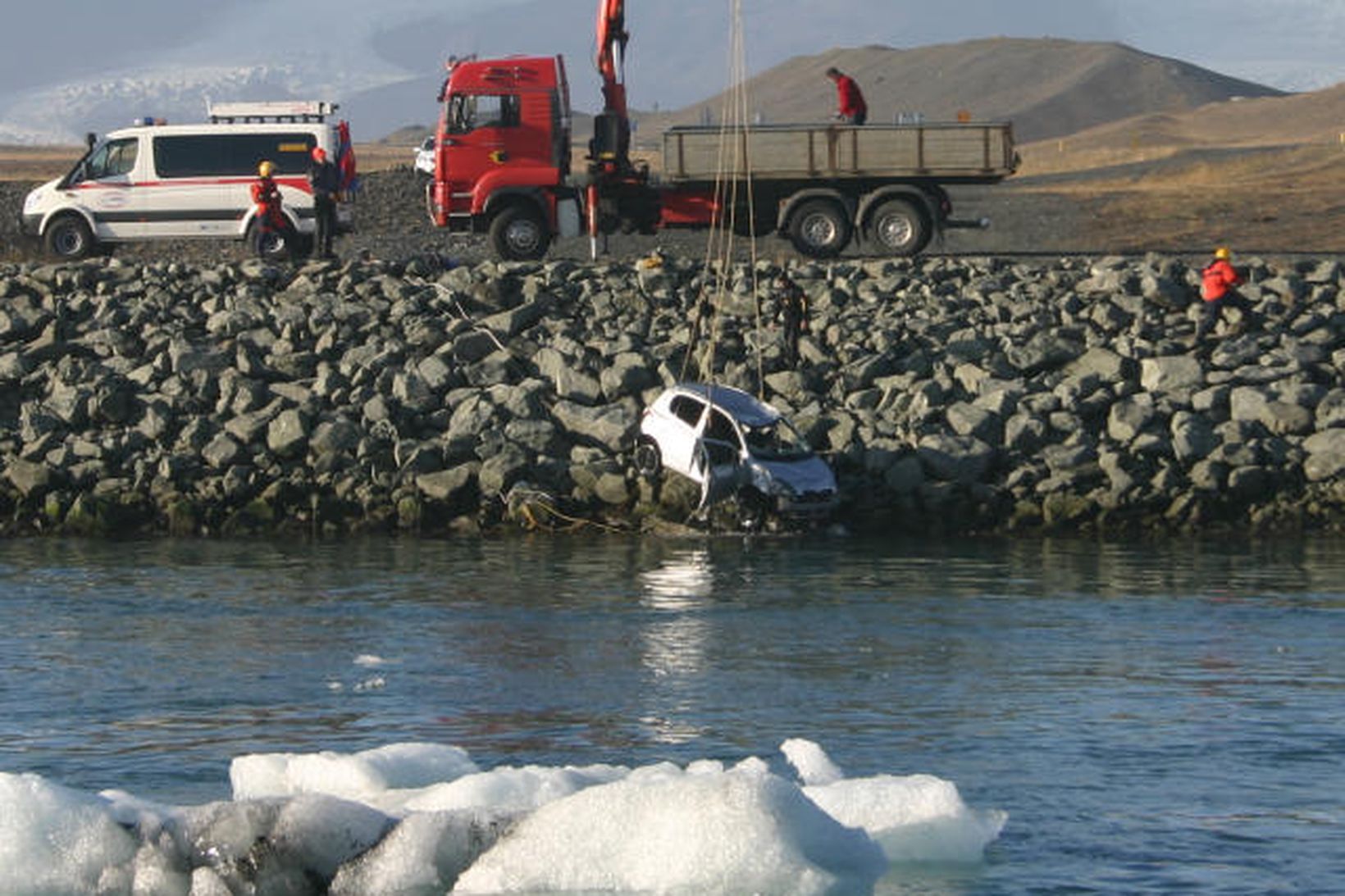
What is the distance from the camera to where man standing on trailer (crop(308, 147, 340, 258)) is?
109 feet

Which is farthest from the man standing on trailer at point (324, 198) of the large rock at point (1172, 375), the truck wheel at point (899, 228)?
the large rock at point (1172, 375)

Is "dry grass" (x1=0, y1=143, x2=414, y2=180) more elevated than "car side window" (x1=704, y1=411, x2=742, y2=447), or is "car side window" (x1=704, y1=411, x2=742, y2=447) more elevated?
"dry grass" (x1=0, y1=143, x2=414, y2=180)

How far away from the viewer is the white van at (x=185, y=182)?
34.7 metres

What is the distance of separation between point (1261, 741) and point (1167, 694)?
5.49ft

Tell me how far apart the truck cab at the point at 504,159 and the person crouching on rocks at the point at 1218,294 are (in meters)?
9.10

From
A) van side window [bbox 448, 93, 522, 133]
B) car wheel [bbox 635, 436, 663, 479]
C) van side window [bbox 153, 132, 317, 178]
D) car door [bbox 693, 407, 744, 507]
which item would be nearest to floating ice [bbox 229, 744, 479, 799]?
car door [bbox 693, 407, 744, 507]

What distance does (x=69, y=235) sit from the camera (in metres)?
35.2

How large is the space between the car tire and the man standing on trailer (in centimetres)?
368

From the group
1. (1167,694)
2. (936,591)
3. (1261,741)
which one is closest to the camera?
(1261,741)

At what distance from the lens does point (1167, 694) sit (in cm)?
1766

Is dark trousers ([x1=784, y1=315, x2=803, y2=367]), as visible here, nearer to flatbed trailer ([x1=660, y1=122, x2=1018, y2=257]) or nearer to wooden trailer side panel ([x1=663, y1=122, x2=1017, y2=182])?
flatbed trailer ([x1=660, y1=122, x2=1018, y2=257])

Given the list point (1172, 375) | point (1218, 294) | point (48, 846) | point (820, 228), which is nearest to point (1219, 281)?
point (1218, 294)

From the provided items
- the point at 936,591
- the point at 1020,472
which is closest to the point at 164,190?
the point at 1020,472

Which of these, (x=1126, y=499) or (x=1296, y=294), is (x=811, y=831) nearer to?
(x=1126, y=499)
